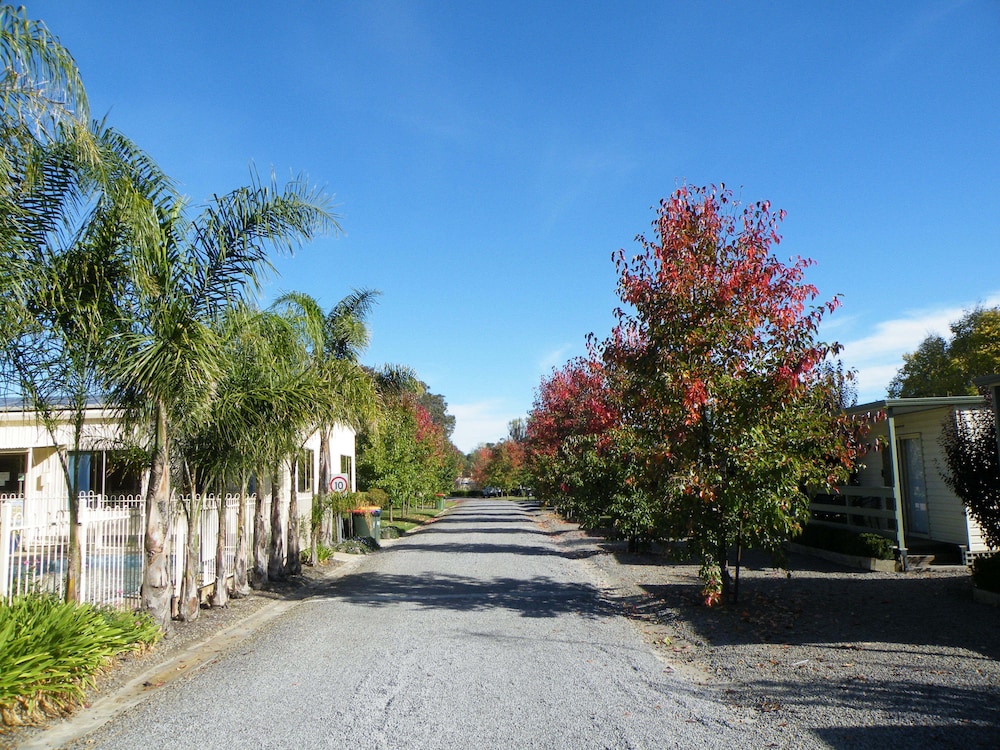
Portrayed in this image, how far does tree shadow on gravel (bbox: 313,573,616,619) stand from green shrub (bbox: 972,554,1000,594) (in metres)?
4.96

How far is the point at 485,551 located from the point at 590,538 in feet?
20.7

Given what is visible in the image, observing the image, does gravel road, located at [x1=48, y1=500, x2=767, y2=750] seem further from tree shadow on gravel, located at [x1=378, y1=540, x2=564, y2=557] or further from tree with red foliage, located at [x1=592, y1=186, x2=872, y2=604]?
tree shadow on gravel, located at [x1=378, y1=540, x2=564, y2=557]

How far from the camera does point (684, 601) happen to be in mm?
12211

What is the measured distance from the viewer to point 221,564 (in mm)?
12398

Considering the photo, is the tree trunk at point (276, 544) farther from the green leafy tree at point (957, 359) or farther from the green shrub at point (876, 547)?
the green leafy tree at point (957, 359)

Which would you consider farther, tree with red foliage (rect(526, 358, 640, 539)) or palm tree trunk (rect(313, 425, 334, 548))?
palm tree trunk (rect(313, 425, 334, 548))

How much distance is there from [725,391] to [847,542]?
7145 mm

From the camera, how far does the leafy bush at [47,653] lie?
6.11 m

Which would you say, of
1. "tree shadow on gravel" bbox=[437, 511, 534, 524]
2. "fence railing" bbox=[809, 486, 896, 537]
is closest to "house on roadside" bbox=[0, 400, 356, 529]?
"fence railing" bbox=[809, 486, 896, 537]

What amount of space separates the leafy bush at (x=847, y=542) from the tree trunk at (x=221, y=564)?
11.4m

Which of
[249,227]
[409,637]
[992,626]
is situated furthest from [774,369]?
[249,227]

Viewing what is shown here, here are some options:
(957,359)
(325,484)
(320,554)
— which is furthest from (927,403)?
(957,359)

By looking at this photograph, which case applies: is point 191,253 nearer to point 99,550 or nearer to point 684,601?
point 99,550

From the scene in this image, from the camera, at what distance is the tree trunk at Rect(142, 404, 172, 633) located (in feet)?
31.8
